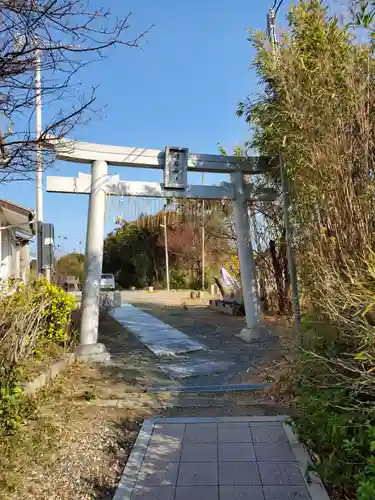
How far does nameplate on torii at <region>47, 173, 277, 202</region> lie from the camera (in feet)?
22.6

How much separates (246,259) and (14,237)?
8.40 m

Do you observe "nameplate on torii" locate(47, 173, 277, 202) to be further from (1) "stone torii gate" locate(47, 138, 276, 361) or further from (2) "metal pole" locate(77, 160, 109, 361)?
(2) "metal pole" locate(77, 160, 109, 361)

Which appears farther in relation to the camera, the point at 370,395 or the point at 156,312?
the point at 156,312

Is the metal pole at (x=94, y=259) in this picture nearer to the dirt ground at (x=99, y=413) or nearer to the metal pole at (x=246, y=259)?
the dirt ground at (x=99, y=413)

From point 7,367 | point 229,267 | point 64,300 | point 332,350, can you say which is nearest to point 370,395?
point 332,350

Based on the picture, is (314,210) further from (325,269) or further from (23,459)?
(23,459)

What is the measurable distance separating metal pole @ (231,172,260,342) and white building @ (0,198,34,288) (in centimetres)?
432

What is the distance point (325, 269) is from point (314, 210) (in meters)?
0.81

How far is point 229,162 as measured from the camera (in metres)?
8.08

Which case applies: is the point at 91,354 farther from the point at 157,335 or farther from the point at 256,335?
the point at 256,335

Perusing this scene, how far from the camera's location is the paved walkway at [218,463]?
109 inches

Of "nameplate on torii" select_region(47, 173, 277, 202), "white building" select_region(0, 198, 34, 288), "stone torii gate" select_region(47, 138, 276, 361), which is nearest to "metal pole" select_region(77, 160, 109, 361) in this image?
"stone torii gate" select_region(47, 138, 276, 361)

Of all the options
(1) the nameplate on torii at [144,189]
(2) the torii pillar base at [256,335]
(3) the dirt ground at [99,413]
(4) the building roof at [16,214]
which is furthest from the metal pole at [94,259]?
(4) the building roof at [16,214]

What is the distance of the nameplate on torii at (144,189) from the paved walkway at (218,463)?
4.12m
